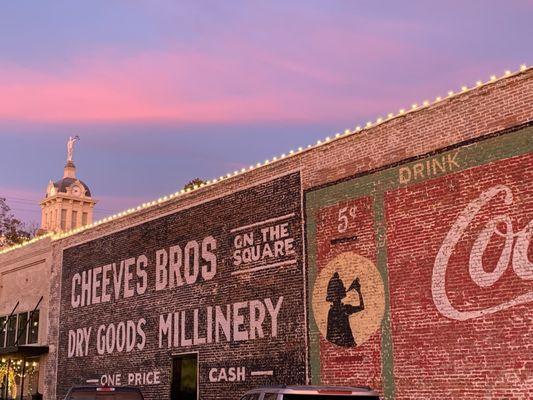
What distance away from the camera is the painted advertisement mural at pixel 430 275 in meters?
15.8

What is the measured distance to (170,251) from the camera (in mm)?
26672

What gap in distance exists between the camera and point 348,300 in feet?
63.7

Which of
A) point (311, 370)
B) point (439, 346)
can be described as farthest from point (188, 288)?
point (439, 346)

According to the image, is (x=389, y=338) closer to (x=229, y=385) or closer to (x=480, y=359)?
(x=480, y=359)

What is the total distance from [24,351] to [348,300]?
18.4 metres

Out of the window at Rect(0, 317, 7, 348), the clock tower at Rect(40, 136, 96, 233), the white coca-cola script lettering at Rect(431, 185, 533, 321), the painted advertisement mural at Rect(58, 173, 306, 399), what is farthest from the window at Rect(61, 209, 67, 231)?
the white coca-cola script lettering at Rect(431, 185, 533, 321)

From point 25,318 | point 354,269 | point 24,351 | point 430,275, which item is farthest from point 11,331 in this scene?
point 430,275

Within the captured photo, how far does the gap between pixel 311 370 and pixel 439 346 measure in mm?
4392

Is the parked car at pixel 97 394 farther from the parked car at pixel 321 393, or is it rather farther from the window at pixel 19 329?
the window at pixel 19 329

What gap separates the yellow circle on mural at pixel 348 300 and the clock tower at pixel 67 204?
6129cm

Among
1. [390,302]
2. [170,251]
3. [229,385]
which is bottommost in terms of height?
[229,385]

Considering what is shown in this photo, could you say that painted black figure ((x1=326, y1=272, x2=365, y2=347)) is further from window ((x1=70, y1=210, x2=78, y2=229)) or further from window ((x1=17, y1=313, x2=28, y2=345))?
window ((x1=70, y1=210, x2=78, y2=229))

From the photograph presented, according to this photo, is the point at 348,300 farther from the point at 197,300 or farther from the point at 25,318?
the point at 25,318

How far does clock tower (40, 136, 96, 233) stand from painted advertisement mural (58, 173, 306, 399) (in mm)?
49020
